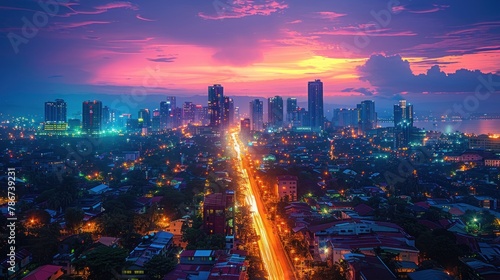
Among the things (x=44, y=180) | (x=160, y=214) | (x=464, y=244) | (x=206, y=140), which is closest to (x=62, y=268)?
(x=160, y=214)

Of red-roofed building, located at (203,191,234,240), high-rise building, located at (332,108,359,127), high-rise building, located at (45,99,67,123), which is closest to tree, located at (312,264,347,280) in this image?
red-roofed building, located at (203,191,234,240)

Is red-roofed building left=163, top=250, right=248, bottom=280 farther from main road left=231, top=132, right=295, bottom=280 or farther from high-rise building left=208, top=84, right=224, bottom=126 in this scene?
high-rise building left=208, top=84, right=224, bottom=126

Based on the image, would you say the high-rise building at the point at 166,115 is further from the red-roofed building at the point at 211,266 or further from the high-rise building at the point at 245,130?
the red-roofed building at the point at 211,266

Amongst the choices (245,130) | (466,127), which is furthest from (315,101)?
(466,127)

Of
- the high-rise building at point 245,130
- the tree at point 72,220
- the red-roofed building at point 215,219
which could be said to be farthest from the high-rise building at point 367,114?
the tree at point 72,220

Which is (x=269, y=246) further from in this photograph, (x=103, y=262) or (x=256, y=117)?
(x=256, y=117)

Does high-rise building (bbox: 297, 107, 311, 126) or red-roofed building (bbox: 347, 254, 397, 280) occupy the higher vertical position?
high-rise building (bbox: 297, 107, 311, 126)
